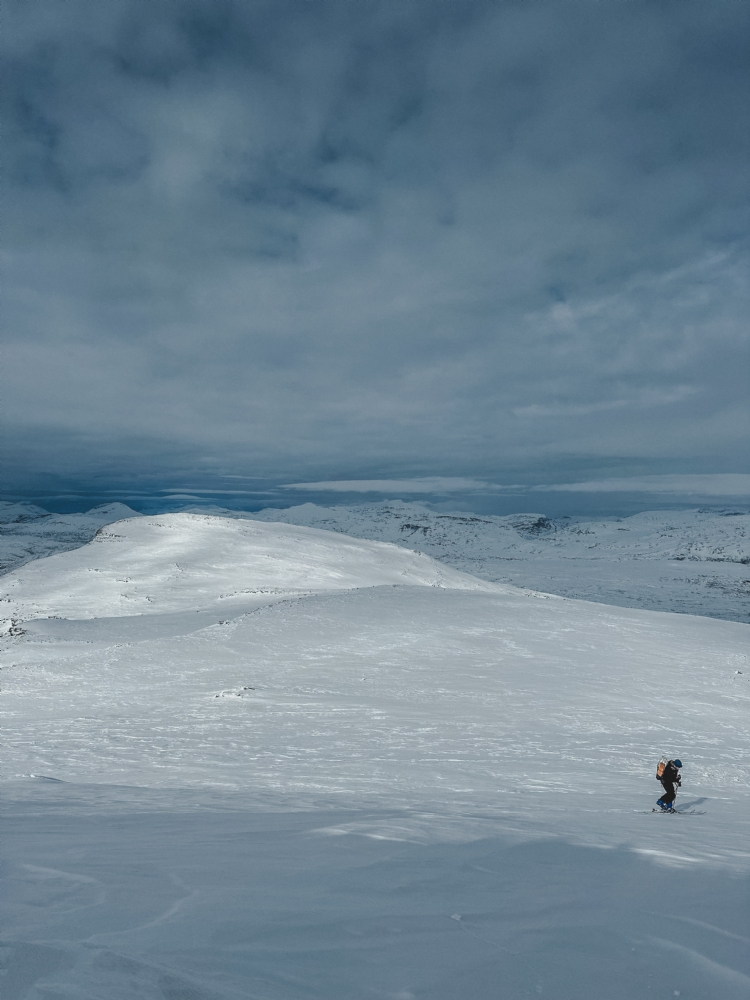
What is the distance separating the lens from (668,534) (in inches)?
7771

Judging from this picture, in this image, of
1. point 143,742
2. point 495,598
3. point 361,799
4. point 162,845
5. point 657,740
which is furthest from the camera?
point 495,598

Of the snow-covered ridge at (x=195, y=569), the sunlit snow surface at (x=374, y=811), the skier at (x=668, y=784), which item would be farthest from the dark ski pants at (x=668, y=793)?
the snow-covered ridge at (x=195, y=569)

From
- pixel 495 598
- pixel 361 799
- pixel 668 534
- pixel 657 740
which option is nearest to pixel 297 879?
pixel 361 799

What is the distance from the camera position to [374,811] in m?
6.81

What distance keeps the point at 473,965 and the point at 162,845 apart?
315cm

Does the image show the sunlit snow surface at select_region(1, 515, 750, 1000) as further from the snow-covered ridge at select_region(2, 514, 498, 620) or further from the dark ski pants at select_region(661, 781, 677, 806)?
the snow-covered ridge at select_region(2, 514, 498, 620)

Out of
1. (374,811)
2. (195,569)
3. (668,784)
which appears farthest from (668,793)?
(195,569)

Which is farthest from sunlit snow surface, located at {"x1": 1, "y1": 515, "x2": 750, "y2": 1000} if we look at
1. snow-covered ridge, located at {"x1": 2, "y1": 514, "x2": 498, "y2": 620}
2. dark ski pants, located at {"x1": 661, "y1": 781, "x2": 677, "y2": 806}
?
snow-covered ridge, located at {"x1": 2, "y1": 514, "x2": 498, "y2": 620}

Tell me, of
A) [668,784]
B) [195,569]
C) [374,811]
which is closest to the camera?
[374,811]

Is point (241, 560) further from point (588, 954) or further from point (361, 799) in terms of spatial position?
point (588, 954)

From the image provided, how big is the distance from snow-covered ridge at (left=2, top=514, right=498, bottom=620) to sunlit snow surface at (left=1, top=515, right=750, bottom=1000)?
12284 millimetres

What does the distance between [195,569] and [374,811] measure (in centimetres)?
4214

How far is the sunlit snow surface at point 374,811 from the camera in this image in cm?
276

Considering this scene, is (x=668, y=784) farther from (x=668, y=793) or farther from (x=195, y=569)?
(x=195, y=569)
